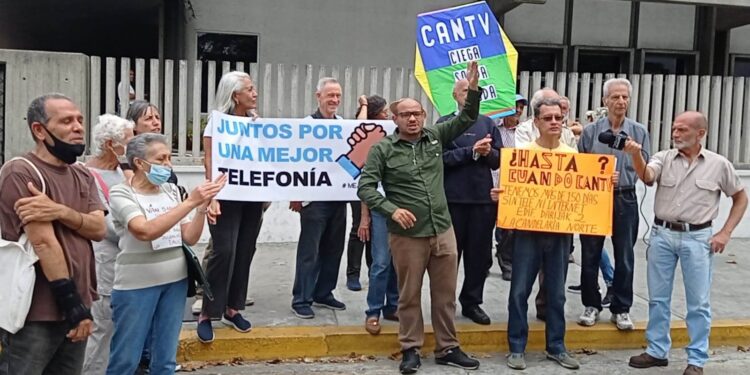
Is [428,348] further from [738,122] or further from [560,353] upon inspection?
[738,122]

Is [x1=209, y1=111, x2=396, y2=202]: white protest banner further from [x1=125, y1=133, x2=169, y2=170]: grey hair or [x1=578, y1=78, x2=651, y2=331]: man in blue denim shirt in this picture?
[x1=578, y1=78, x2=651, y2=331]: man in blue denim shirt

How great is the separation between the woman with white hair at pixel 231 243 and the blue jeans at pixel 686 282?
3060 mm

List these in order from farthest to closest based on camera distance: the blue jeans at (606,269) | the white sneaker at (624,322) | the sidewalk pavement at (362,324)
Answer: the blue jeans at (606,269)
the white sneaker at (624,322)
the sidewalk pavement at (362,324)

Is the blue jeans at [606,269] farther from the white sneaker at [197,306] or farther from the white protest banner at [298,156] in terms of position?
the white sneaker at [197,306]

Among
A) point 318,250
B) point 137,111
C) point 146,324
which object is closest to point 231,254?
point 318,250

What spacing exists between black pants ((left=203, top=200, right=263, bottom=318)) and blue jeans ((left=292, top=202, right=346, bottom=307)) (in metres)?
0.47

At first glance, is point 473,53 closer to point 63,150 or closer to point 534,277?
point 534,277

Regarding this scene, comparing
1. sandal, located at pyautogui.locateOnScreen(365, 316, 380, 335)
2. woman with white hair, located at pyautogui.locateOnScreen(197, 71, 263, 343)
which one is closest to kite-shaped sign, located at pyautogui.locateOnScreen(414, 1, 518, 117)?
woman with white hair, located at pyautogui.locateOnScreen(197, 71, 263, 343)

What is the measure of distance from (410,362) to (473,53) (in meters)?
2.59

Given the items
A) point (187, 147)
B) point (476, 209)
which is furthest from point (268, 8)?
point (476, 209)

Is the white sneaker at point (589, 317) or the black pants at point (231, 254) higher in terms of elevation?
the black pants at point (231, 254)

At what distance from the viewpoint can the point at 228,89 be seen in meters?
5.12

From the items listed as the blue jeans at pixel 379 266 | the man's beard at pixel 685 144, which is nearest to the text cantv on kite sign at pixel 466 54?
the blue jeans at pixel 379 266

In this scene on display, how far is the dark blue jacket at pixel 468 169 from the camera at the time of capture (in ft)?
17.5
